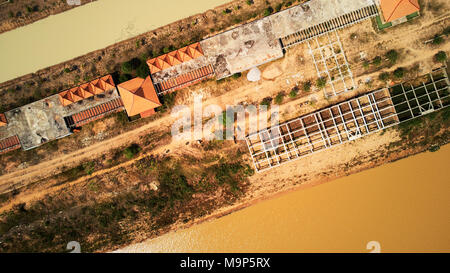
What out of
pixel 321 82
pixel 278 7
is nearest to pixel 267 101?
pixel 321 82

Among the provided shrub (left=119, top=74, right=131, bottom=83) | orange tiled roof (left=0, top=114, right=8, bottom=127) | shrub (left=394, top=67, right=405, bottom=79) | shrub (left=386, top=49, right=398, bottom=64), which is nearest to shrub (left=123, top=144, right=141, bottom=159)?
shrub (left=119, top=74, right=131, bottom=83)

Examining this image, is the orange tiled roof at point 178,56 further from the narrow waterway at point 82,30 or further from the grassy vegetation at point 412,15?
the grassy vegetation at point 412,15

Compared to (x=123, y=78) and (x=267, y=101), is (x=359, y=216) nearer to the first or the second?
(x=267, y=101)

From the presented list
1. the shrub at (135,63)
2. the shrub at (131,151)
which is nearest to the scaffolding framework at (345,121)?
the shrub at (131,151)

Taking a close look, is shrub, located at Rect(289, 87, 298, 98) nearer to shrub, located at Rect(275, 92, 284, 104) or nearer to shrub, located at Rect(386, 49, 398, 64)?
shrub, located at Rect(275, 92, 284, 104)

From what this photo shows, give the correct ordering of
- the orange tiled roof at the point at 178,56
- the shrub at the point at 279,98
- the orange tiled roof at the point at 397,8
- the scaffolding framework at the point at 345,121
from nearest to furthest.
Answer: the orange tiled roof at the point at 397,8 < the orange tiled roof at the point at 178,56 < the scaffolding framework at the point at 345,121 < the shrub at the point at 279,98

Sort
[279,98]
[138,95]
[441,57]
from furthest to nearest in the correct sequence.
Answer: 1. [279,98]
2. [441,57]
3. [138,95]
